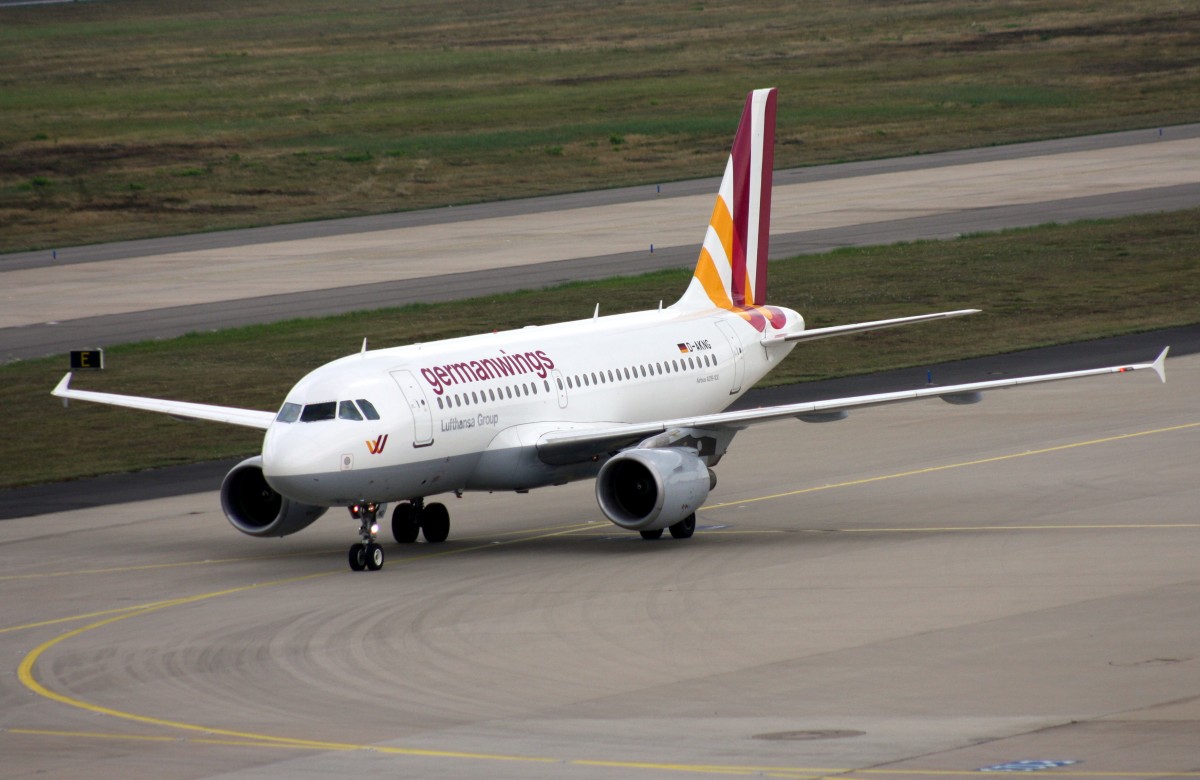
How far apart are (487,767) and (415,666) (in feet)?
19.3

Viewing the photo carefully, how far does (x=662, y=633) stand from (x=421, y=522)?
34.7 feet

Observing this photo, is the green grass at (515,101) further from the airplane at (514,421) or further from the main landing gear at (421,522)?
the main landing gear at (421,522)

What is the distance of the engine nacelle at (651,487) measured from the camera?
1416 inches

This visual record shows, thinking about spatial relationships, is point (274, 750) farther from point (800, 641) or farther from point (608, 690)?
point (800, 641)

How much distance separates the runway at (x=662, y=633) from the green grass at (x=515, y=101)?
6031cm

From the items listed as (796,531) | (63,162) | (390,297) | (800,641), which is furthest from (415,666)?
(63,162)

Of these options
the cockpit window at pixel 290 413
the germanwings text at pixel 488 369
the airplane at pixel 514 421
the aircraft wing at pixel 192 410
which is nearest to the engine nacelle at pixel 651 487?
the airplane at pixel 514 421

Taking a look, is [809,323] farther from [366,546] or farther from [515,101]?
[515,101]

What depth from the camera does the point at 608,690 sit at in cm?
2623

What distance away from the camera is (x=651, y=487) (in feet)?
119

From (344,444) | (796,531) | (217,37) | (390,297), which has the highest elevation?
(217,37)

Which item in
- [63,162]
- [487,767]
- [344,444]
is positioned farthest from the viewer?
[63,162]

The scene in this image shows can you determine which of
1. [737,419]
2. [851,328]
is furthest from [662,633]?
[851,328]

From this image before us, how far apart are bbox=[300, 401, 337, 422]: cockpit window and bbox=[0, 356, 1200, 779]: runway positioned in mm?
2918
